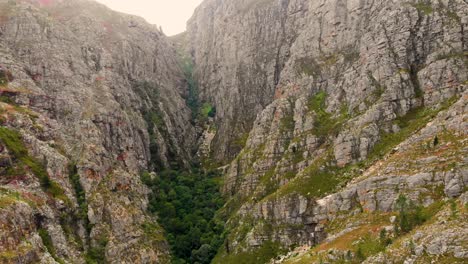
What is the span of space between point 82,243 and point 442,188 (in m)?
103

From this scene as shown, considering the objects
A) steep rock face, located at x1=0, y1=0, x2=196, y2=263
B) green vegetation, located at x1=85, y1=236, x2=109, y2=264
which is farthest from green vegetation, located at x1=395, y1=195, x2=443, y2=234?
green vegetation, located at x1=85, y1=236, x2=109, y2=264

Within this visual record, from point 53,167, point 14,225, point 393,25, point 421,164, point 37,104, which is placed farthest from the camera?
point 37,104

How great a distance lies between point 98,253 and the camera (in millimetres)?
141125

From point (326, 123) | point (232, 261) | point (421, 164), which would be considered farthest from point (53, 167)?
point (421, 164)

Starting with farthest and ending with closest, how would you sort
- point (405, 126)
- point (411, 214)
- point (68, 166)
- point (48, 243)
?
point (68, 166) < point (405, 126) < point (48, 243) < point (411, 214)

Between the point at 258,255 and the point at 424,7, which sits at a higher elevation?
the point at 424,7

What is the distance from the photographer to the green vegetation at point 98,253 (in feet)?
452

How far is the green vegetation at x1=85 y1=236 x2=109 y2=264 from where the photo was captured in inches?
5418

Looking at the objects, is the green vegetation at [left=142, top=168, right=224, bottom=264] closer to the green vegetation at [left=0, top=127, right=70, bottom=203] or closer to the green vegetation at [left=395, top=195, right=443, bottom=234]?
the green vegetation at [left=0, top=127, right=70, bottom=203]

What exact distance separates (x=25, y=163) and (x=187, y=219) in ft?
209

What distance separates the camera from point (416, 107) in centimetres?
14350

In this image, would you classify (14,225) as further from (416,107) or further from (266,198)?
(416,107)

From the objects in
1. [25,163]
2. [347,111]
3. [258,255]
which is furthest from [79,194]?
[347,111]

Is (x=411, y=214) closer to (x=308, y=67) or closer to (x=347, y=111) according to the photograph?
(x=347, y=111)
